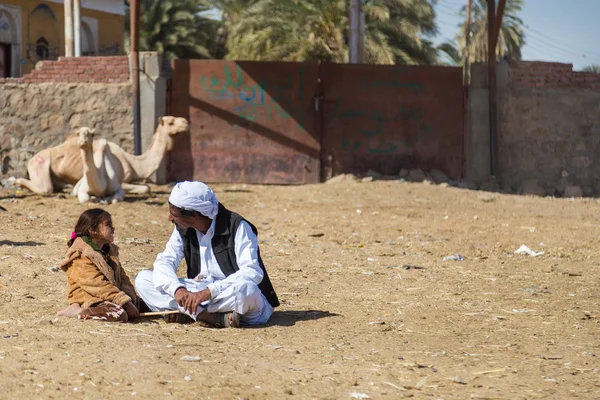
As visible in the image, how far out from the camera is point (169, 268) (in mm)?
6188

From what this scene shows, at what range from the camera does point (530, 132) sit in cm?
1748

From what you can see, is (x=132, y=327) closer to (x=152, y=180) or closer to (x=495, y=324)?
(x=495, y=324)

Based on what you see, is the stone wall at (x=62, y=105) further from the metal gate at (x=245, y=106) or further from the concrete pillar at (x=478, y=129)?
the concrete pillar at (x=478, y=129)

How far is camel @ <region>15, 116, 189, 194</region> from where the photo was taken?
1466 cm

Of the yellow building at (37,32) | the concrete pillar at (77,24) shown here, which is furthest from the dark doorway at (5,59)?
the concrete pillar at (77,24)

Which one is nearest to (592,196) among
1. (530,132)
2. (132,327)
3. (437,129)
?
(530,132)

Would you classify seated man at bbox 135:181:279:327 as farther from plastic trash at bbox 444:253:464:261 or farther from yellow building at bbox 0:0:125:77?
yellow building at bbox 0:0:125:77

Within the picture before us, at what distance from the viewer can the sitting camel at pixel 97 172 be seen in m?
12.9

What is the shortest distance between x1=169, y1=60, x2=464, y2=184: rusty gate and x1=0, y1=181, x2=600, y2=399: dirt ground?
410 centimetres

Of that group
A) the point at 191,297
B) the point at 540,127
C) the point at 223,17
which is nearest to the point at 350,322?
the point at 191,297

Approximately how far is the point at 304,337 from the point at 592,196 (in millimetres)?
12392

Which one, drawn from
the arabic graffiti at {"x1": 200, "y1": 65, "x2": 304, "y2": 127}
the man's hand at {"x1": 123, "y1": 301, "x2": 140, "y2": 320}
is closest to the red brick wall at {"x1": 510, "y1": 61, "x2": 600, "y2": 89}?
the arabic graffiti at {"x1": 200, "y1": 65, "x2": 304, "y2": 127}

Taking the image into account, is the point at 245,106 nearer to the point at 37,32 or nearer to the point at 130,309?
the point at 130,309

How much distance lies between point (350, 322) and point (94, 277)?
5.37 feet
